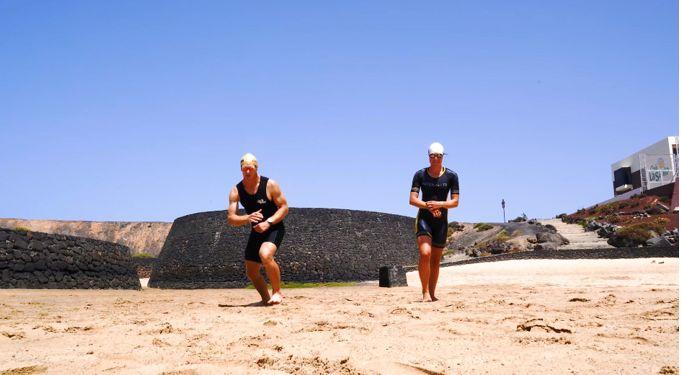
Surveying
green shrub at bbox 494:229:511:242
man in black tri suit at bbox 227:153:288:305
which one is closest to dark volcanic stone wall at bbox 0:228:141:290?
man in black tri suit at bbox 227:153:288:305

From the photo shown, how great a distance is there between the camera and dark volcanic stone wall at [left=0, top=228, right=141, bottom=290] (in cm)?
1266

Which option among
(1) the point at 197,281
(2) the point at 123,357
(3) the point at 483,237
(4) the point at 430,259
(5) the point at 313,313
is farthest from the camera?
(3) the point at 483,237

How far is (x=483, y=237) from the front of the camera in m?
38.3

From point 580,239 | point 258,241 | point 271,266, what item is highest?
point 580,239

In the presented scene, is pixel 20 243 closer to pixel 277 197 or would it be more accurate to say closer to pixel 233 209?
pixel 233 209

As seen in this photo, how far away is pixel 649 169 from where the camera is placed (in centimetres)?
5419

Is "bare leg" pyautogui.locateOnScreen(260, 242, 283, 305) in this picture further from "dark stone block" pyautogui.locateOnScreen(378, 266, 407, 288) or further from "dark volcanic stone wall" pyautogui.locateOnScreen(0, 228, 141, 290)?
"dark volcanic stone wall" pyautogui.locateOnScreen(0, 228, 141, 290)

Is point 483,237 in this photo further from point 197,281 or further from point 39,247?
point 39,247

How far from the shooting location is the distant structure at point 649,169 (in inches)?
2051

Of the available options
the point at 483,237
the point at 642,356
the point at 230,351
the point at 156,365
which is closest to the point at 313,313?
the point at 230,351

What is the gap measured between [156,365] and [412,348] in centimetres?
135

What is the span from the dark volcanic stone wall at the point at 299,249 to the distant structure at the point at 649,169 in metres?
35.9

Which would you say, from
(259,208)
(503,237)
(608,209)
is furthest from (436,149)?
(608,209)

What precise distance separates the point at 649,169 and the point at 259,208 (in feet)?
184
